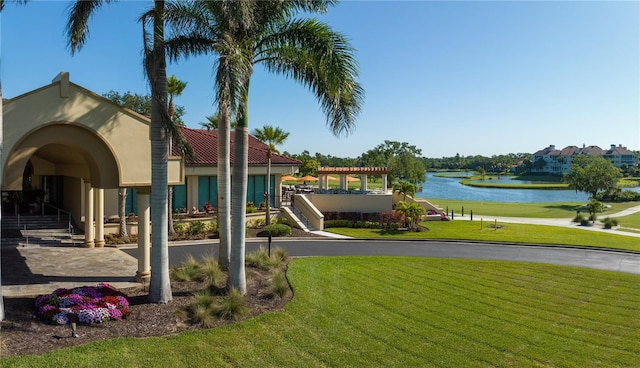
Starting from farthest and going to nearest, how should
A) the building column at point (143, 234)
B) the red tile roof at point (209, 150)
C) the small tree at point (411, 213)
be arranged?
the small tree at point (411, 213) < the red tile roof at point (209, 150) < the building column at point (143, 234)

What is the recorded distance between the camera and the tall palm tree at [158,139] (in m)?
12.4

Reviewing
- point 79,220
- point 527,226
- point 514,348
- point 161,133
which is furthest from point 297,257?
point 527,226

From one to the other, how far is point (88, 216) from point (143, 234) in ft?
25.3

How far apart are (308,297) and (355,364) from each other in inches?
174

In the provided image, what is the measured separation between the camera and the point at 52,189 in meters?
28.0

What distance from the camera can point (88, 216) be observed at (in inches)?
804

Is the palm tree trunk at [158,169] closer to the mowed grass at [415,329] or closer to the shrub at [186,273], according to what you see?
the shrub at [186,273]

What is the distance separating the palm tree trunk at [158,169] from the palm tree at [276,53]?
1305 mm

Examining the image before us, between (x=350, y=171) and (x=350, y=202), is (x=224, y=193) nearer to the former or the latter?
(x=350, y=202)

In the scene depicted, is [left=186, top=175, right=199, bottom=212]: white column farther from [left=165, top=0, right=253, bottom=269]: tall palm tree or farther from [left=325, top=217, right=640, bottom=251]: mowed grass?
[left=165, top=0, right=253, bottom=269]: tall palm tree

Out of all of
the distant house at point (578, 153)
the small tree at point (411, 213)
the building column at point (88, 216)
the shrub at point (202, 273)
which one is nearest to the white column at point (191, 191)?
the building column at point (88, 216)

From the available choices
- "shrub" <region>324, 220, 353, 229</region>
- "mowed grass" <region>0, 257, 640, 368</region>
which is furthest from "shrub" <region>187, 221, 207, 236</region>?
"mowed grass" <region>0, 257, 640, 368</region>

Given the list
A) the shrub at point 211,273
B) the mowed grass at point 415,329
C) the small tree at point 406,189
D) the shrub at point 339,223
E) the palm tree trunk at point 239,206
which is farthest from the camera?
the small tree at point 406,189

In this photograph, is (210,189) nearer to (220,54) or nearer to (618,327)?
(220,54)
